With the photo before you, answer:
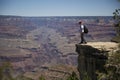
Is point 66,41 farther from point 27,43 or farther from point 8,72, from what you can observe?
point 8,72

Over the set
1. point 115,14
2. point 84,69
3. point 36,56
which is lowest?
point 36,56

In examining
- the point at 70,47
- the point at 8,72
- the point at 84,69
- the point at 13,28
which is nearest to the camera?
the point at 8,72

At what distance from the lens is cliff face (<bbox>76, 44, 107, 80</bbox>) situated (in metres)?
12.2

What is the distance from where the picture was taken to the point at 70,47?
140m

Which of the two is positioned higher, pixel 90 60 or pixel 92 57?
pixel 92 57

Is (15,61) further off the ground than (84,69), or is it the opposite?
(84,69)

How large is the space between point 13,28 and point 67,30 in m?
35.5

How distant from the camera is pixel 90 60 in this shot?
13180 millimetres

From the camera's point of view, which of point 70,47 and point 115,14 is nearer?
point 115,14

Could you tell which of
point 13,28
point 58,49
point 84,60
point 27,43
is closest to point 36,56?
point 58,49

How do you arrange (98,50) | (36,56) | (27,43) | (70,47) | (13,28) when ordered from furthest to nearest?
(13,28) → (27,43) → (70,47) → (36,56) → (98,50)

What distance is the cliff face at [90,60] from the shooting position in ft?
40.0

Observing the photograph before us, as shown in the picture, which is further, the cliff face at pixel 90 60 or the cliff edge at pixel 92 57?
the cliff face at pixel 90 60

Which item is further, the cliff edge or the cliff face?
the cliff face
